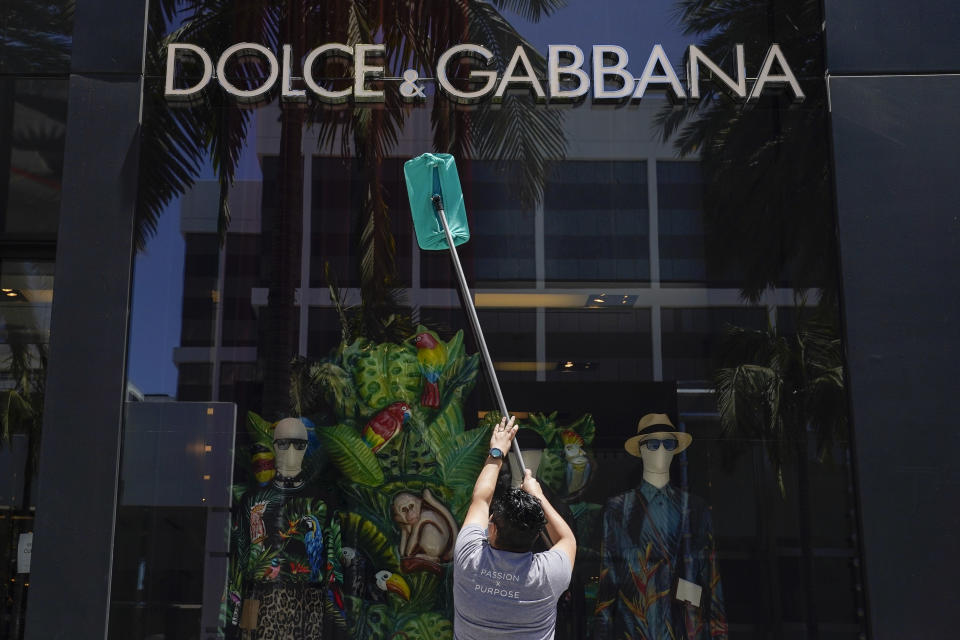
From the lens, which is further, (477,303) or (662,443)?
(477,303)

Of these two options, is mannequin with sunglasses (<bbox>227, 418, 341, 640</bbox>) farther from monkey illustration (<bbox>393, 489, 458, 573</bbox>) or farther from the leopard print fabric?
monkey illustration (<bbox>393, 489, 458, 573</bbox>)

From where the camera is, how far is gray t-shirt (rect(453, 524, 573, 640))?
14.1ft

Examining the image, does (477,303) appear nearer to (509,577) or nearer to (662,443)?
(662,443)

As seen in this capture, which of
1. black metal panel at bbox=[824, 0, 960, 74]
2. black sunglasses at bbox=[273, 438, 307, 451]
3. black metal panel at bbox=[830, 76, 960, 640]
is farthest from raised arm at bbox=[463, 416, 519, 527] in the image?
black metal panel at bbox=[824, 0, 960, 74]

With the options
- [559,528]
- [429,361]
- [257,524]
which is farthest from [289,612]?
[559,528]

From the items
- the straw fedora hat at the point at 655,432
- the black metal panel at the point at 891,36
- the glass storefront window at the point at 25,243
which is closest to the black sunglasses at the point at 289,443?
the glass storefront window at the point at 25,243

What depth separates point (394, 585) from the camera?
636 cm

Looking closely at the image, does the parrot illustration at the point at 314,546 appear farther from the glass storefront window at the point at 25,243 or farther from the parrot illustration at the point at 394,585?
the glass storefront window at the point at 25,243

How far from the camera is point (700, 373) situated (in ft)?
21.6

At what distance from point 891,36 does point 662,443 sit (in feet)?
9.46

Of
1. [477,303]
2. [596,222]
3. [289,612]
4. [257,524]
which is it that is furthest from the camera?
[596,222]

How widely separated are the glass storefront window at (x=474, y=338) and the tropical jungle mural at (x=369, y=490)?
2 cm

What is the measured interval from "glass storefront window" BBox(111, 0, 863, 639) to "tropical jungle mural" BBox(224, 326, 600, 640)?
0.05 ft

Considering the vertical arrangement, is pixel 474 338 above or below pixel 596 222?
below
